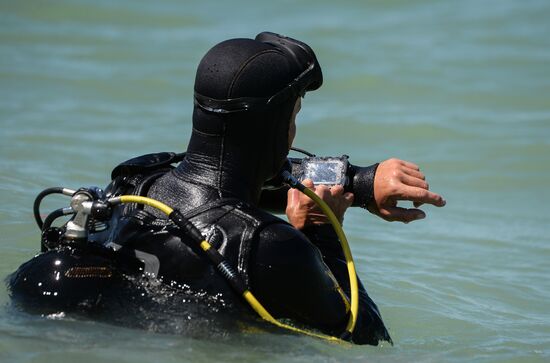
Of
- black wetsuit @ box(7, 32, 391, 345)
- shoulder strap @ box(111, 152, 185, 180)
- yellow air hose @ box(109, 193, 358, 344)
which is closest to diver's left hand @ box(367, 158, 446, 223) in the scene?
black wetsuit @ box(7, 32, 391, 345)

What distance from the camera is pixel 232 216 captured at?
11.5 ft

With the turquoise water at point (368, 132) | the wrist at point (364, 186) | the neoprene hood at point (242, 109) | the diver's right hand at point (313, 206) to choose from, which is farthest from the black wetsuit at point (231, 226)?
the wrist at point (364, 186)

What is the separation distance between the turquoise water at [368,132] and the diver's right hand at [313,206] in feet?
1.83

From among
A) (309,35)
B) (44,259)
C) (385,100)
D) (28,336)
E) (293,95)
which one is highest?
(309,35)

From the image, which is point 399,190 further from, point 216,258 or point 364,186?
point 216,258

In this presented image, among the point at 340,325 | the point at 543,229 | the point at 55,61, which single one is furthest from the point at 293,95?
the point at 55,61

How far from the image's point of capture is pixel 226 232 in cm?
347

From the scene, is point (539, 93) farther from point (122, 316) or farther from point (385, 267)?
point (122, 316)

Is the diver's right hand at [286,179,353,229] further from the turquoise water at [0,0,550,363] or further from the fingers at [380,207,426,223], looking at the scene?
the turquoise water at [0,0,550,363]

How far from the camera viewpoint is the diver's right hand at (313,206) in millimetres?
4035

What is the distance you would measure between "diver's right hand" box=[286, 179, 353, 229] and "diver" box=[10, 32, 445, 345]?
0.24 m

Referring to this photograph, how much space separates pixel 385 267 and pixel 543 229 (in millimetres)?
1633

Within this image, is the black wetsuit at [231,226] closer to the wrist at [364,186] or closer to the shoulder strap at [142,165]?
the shoulder strap at [142,165]

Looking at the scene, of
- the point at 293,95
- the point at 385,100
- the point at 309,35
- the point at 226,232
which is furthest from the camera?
the point at 309,35
